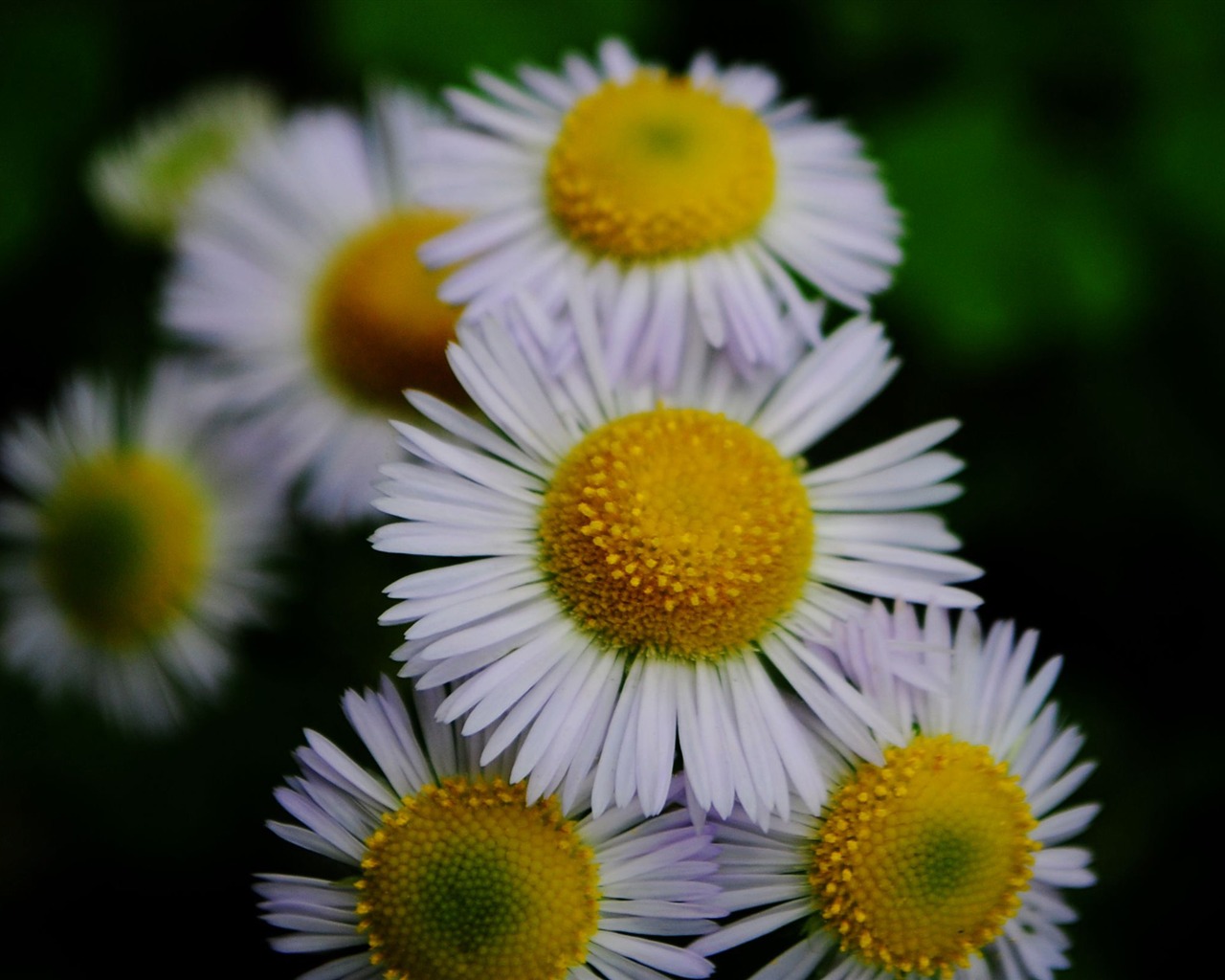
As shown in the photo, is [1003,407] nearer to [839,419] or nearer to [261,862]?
[839,419]

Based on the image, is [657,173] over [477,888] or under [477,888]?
over

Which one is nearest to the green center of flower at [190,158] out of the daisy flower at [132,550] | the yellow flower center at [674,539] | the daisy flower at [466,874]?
the daisy flower at [132,550]

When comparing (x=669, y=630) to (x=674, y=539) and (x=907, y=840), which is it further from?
(x=907, y=840)

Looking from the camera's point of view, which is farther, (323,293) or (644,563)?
(323,293)

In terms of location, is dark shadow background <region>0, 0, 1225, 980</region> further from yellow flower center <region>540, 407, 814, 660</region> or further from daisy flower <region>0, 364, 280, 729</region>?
yellow flower center <region>540, 407, 814, 660</region>

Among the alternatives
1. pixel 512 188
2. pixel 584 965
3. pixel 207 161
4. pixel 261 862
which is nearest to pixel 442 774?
pixel 584 965

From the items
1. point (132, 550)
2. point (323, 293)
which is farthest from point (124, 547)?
point (323, 293)

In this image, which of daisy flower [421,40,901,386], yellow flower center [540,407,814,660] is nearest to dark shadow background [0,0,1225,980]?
daisy flower [421,40,901,386]
